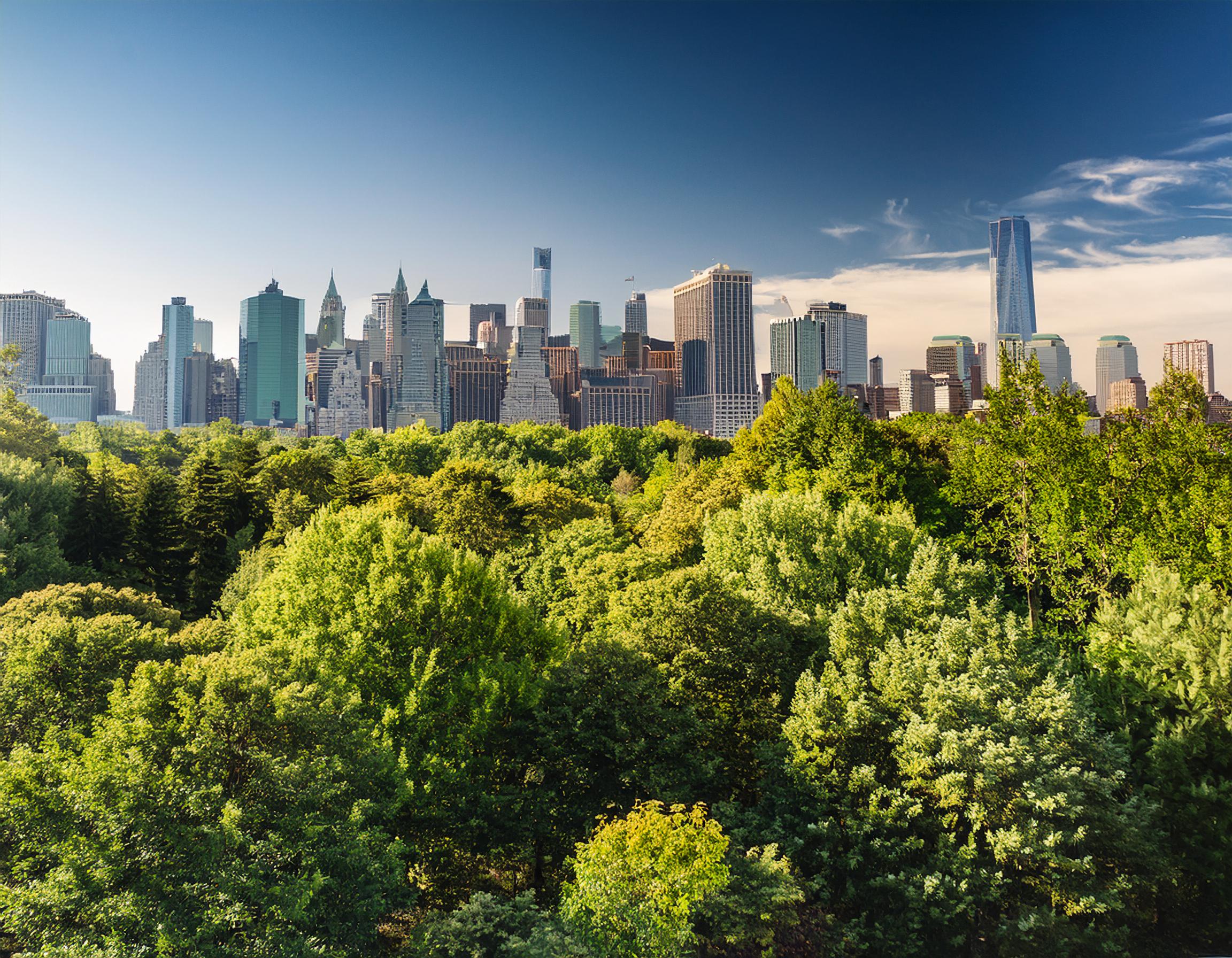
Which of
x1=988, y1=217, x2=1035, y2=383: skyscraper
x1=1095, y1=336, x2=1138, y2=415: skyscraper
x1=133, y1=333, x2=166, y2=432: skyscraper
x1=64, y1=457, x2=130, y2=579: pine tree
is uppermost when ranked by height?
x1=133, y1=333, x2=166, y2=432: skyscraper

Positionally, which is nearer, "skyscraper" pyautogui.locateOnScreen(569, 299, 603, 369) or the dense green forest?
the dense green forest

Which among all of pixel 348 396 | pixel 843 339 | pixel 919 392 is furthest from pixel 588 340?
pixel 919 392

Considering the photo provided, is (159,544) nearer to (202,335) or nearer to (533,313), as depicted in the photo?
(202,335)

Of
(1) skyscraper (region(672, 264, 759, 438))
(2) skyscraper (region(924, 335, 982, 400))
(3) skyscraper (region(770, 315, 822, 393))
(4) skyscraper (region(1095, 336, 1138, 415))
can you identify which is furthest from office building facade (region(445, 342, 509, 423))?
(4) skyscraper (region(1095, 336, 1138, 415))

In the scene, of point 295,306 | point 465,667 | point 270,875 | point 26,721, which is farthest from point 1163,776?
point 295,306

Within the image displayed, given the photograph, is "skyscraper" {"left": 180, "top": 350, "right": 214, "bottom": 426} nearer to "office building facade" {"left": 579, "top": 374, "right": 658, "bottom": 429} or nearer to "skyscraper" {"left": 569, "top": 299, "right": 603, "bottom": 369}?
"office building facade" {"left": 579, "top": 374, "right": 658, "bottom": 429}

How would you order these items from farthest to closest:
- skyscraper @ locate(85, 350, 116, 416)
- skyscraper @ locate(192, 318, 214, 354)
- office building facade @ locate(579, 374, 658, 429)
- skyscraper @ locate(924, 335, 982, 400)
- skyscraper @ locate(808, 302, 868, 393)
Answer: office building facade @ locate(579, 374, 658, 429) → skyscraper @ locate(808, 302, 868, 393) → skyscraper @ locate(192, 318, 214, 354) → skyscraper @ locate(924, 335, 982, 400) → skyscraper @ locate(85, 350, 116, 416)

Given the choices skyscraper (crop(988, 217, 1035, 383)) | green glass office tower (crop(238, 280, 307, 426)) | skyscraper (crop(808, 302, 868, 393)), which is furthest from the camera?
green glass office tower (crop(238, 280, 307, 426))

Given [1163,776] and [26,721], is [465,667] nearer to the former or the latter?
[26,721]
